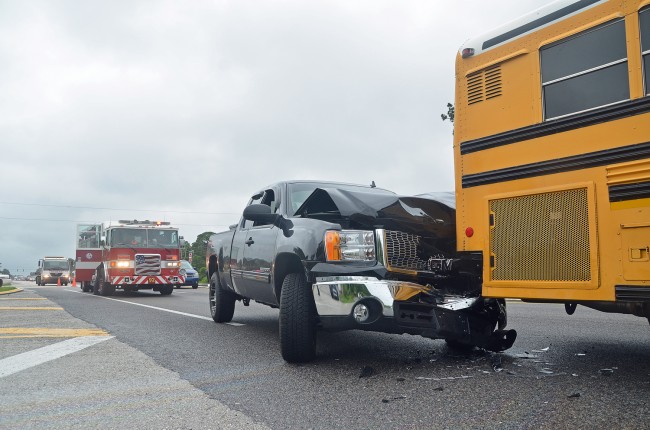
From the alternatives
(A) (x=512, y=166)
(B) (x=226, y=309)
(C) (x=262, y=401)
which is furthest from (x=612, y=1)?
(B) (x=226, y=309)

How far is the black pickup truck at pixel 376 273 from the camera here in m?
4.55

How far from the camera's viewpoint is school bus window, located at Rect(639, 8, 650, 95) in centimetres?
383

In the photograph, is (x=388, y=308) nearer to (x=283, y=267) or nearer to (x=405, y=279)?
(x=405, y=279)

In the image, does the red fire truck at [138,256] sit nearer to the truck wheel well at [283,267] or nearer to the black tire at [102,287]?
the black tire at [102,287]

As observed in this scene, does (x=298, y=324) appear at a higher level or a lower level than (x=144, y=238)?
lower

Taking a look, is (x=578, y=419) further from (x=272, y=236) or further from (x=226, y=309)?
(x=226, y=309)

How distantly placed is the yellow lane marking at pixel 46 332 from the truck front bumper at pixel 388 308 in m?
4.29

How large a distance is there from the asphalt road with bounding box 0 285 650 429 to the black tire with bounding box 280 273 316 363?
5.0 inches

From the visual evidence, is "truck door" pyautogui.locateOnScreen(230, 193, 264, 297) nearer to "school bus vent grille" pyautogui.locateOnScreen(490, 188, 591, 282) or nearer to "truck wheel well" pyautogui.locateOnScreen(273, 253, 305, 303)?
"truck wheel well" pyautogui.locateOnScreen(273, 253, 305, 303)

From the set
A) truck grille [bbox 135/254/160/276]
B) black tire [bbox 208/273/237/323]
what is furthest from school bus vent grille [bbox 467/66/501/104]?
truck grille [bbox 135/254/160/276]

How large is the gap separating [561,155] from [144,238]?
1676 cm

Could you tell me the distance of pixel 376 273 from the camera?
4.66m

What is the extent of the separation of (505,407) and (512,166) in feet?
6.71

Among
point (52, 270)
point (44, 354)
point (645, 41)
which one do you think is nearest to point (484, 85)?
point (645, 41)
